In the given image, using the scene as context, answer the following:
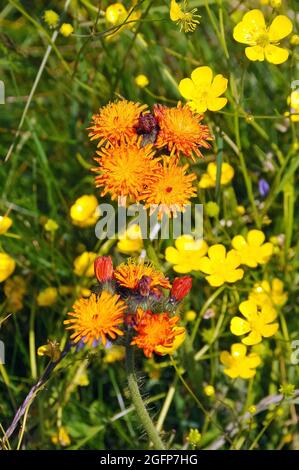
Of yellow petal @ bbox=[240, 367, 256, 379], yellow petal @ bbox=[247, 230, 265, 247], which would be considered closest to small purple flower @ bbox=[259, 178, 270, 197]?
yellow petal @ bbox=[247, 230, 265, 247]

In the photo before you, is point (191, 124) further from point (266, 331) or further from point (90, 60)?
point (90, 60)

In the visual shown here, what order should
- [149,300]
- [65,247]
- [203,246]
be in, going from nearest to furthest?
[149,300] → [203,246] → [65,247]

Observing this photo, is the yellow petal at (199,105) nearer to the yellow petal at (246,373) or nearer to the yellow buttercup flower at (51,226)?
the yellow buttercup flower at (51,226)

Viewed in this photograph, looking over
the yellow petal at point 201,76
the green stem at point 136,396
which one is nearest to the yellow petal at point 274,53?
the yellow petal at point 201,76

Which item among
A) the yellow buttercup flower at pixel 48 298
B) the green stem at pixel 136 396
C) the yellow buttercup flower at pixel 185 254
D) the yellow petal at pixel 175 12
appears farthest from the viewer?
the yellow buttercup flower at pixel 48 298

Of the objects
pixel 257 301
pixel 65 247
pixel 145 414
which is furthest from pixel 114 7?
pixel 145 414

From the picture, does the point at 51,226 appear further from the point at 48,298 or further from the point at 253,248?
the point at 253,248
